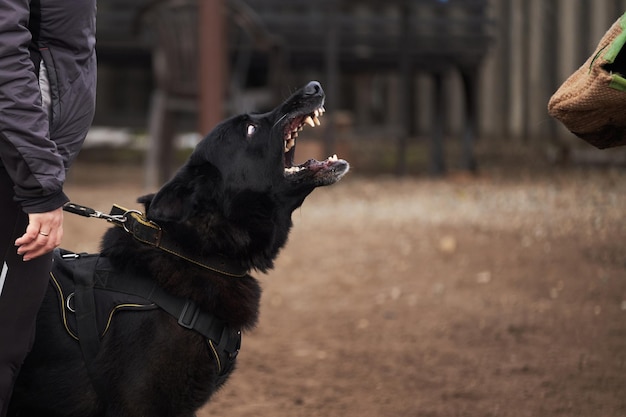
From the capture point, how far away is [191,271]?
3.25m

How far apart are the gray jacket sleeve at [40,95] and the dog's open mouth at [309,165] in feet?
2.88

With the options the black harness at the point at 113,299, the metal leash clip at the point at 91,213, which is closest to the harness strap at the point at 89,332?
the black harness at the point at 113,299

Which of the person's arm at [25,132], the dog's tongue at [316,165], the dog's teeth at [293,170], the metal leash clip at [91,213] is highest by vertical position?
the person's arm at [25,132]

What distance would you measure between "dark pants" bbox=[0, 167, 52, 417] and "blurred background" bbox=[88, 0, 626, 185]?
485cm

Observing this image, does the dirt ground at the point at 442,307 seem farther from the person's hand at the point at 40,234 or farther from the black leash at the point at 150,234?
the person's hand at the point at 40,234

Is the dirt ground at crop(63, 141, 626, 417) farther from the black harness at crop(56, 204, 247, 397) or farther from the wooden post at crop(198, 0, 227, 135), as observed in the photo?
the black harness at crop(56, 204, 247, 397)

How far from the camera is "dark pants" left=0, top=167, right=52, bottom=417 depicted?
2.71m

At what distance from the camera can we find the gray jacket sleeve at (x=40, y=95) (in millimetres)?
2488

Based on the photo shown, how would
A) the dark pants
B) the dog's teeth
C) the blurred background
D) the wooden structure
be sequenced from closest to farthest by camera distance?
1. the dark pants
2. the dog's teeth
3. the blurred background
4. the wooden structure

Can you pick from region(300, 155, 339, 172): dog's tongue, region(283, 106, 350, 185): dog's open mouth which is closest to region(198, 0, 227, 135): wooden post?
region(283, 106, 350, 185): dog's open mouth

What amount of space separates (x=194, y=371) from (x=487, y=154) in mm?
9550

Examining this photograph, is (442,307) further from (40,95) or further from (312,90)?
(40,95)

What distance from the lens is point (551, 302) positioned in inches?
234

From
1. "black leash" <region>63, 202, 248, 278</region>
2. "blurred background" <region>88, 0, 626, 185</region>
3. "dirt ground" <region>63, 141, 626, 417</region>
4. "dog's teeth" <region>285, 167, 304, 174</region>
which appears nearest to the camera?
"black leash" <region>63, 202, 248, 278</region>
